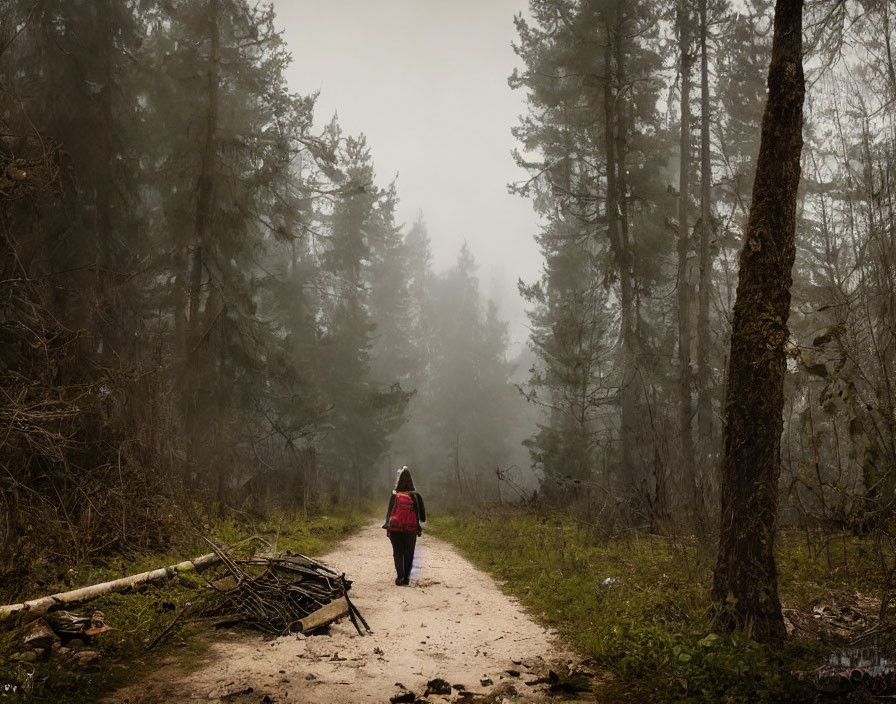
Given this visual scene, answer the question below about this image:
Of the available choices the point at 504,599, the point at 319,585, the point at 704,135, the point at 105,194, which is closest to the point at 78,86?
the point at 105,194

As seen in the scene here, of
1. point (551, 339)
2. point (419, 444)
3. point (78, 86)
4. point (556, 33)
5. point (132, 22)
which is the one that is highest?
point (556, 33)

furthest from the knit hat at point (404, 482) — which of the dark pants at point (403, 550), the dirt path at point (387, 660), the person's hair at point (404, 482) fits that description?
the dirt path at point (387, 660)

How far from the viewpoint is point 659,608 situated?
18.9 feet

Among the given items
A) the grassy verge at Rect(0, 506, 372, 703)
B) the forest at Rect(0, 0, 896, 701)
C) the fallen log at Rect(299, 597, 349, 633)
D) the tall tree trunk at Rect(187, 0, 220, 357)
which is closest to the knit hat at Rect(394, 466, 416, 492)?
the forest at Rect(0, 0, 896, 701)

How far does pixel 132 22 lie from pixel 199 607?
14811 millimetres

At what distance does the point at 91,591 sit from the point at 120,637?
87 cm

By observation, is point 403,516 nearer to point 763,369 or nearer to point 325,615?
point 325,615

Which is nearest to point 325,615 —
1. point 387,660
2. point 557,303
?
point 387,660

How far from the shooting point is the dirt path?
4.40 metres

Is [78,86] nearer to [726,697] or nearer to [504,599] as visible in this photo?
[504,599]

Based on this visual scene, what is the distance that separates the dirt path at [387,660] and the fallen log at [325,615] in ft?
0.45

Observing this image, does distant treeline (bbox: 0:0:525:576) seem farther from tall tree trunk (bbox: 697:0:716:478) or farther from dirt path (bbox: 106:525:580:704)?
tall tree trunk (bbox: 697:0:716:478)

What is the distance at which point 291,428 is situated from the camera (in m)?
20.1

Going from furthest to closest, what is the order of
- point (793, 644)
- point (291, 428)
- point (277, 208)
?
point (291, 428)
point (277, 208)
point (793, 644)
